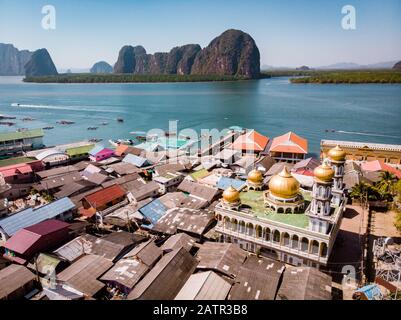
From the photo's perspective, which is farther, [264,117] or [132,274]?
[264,117]

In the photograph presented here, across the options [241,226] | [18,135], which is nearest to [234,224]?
[241,226]

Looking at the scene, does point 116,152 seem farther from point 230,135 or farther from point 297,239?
point 297,239

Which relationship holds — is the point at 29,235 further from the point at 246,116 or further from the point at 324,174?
the point at 246,116

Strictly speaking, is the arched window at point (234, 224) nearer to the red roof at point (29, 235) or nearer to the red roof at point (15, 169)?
the red roof at point (29, 235)

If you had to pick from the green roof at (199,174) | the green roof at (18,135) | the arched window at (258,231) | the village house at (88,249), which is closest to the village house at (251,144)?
the green roof at (199,174)

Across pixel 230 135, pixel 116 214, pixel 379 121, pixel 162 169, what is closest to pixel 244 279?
pixel 116 214

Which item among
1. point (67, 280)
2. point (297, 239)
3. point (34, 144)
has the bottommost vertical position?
point (67, 280)
